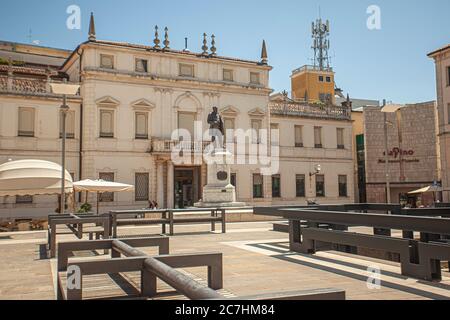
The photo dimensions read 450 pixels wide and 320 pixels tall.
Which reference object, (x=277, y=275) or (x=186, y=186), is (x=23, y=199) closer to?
(x=186, y=186)

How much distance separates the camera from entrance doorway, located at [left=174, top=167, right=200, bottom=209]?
33375 millimetres

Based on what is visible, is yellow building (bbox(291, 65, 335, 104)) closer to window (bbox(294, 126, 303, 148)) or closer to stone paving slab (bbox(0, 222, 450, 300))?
window (bbox(294, 126, 303, 148))

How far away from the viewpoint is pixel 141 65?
32219 mm

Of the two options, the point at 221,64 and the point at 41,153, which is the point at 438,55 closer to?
the point at 221,64

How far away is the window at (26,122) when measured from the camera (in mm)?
29188

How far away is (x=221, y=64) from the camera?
3512 centimetres

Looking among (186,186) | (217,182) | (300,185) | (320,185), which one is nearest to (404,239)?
(217,182)

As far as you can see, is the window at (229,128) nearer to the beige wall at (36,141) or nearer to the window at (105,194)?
the window at (105,194)

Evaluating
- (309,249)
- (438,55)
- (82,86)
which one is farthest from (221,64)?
(309,249)

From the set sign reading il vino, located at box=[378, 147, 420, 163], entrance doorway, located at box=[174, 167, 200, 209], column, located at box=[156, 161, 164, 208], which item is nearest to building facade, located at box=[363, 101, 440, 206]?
sign reading il vino, located at box=[378, 147, 420, 163]

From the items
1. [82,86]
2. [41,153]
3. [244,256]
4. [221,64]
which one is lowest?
[244,256]

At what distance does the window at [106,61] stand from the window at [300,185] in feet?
59.3

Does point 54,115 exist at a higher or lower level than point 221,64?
lower
